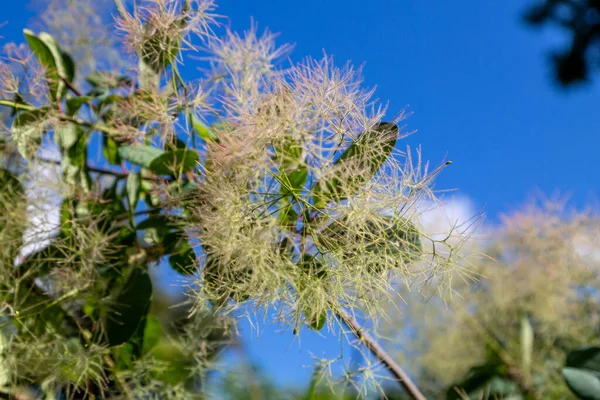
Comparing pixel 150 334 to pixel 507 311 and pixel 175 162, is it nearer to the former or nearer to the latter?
pixel 175 162

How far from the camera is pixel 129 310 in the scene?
2.37 ft

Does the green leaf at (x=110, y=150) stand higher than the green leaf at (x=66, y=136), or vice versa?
the green leaf at (x=110, y=150)

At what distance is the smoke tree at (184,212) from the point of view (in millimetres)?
554

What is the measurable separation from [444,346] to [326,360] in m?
0.81

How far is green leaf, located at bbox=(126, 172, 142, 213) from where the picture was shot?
29.0 inches

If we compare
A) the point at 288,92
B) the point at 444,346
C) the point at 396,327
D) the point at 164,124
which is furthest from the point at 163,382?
the point at 444,346

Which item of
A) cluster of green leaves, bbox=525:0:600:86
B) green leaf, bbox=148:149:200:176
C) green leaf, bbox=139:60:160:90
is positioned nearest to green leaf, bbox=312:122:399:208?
green leaf, bbox=148:149:200:176

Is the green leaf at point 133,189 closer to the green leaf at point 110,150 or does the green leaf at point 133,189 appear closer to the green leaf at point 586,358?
the green leaf at point 110,150

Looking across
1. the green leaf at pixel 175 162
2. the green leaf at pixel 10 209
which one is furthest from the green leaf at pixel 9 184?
the green leaf at pixel 175 162

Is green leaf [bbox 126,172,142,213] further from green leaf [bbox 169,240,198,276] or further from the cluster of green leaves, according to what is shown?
the cluster of green leaves

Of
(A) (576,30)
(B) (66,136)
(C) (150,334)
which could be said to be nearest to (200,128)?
(B) (66,136)

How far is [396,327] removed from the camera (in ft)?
4.49

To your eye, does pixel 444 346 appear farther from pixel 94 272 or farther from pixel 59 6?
pixel 59 6

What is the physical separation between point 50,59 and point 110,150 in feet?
0.50
